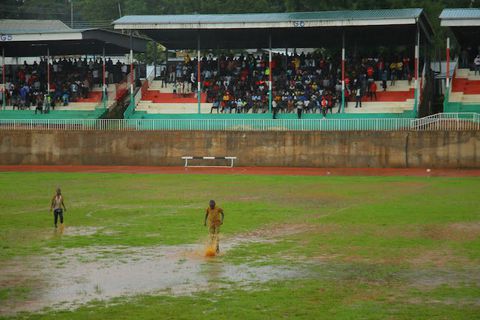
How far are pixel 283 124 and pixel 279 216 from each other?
18.6 meters

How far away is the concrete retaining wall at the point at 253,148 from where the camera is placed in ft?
142

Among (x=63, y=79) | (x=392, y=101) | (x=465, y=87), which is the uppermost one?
(x=63, y=79)

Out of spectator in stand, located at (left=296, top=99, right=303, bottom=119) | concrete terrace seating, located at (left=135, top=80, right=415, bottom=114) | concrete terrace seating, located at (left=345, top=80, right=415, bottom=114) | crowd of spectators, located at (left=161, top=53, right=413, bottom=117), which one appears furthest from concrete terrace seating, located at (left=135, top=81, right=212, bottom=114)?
concrete terrace seating, located at (left=345, top=80, right=415, bottom=114)

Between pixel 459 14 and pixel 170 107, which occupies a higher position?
pixel 459 14

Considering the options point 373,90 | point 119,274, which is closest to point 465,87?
point 373,90

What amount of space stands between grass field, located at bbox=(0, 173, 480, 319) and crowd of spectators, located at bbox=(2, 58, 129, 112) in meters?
21.2

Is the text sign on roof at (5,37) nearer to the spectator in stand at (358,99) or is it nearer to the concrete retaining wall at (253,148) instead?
the concrete retaining wall at (253,148)

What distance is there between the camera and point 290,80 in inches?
2152

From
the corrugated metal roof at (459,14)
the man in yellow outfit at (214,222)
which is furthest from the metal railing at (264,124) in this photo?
the man in yellow outfit at (214,222)

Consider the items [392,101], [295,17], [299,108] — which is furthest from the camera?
[295,17]

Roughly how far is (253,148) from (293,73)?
10.7 meters

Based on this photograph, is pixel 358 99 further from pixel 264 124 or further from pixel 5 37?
pixel 5 37

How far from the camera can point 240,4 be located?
90188mm

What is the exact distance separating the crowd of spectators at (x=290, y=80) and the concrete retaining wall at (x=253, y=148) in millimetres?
5370
